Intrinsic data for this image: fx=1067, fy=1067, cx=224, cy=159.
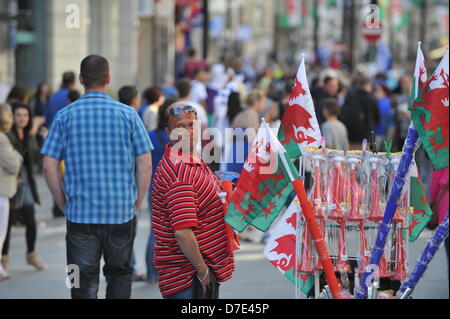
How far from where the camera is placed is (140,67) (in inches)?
1412

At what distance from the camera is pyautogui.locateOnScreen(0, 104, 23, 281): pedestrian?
942 centimetres

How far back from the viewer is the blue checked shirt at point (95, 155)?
6.25 m

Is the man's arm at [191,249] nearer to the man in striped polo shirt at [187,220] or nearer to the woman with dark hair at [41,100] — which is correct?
the man in striped polo shirt at [187,220]

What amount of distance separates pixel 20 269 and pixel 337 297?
6209 mm

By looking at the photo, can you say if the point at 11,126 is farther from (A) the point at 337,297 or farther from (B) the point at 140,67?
(B) the point at 140,67

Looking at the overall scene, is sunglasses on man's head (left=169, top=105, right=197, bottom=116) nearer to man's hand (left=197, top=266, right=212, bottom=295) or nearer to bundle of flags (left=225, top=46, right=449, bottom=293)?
bundle of flags (left=225, top=46, right=449, bottom=293)

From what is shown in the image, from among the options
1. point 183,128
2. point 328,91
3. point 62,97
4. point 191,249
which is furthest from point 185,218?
point 328,91

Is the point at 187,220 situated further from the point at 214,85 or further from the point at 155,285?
the point at 214,85

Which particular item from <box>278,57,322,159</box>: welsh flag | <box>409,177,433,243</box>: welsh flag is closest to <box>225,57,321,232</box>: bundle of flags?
<box>278,57,322,159</box>: welsh flag

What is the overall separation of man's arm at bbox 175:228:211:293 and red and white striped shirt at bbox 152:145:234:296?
36 mm

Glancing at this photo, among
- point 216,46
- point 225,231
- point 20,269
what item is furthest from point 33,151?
point 216,46

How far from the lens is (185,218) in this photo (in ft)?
18.1

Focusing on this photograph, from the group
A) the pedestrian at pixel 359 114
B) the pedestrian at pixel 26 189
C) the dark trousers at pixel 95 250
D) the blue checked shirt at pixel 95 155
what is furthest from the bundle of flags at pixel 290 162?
the pedestrian at pixel 359 114

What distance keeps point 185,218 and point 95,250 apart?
1021 millimetres
